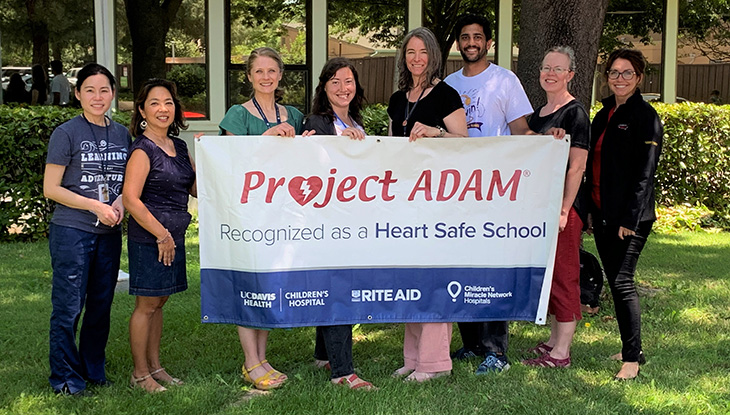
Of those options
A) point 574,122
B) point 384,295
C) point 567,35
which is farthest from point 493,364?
point 567,35

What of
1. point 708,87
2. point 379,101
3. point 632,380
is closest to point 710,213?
point 708,87

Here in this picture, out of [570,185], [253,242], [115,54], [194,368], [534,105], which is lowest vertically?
[194,368]

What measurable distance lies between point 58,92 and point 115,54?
1.01m

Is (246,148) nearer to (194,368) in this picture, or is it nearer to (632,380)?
(194,368)

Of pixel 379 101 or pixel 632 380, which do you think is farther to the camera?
pixel 379 101

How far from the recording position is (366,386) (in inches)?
177

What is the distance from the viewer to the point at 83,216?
14.0ft

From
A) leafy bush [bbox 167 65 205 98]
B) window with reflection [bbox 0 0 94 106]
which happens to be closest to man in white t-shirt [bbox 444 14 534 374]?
leafy bush [bbox 167 65 205 98]

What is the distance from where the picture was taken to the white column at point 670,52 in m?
13.4

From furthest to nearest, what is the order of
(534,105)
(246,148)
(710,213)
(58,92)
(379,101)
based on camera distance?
1. (379,101)
2. (58,92)
3. (710,213)
4. (534,105)
5. (246,148)

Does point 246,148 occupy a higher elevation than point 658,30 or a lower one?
lower

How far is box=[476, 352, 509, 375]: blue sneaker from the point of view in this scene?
4801mm

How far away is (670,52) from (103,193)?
11.4m

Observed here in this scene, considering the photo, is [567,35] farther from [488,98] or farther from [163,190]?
[163,190]
